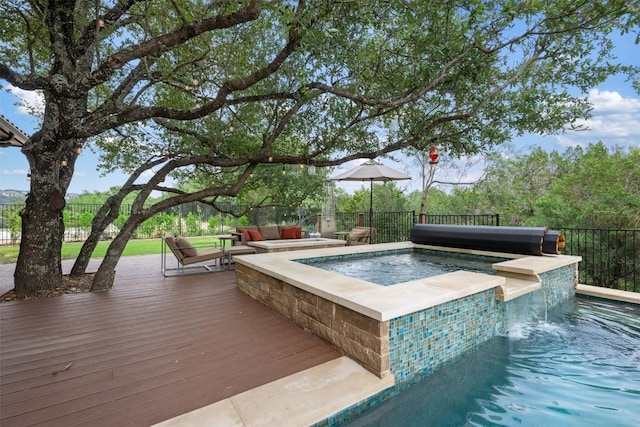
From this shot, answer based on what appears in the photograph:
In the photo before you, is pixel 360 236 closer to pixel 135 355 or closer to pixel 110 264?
pixel 110 264

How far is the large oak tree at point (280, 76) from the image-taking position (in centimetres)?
398

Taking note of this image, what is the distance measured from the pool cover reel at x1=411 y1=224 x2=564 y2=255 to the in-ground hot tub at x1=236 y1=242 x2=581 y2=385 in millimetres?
762

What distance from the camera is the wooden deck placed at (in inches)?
78.3

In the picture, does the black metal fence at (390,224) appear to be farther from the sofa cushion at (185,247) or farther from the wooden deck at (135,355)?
the wooden deck at (135,355)

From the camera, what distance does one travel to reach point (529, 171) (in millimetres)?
13742

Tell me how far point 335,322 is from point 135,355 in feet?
6.02

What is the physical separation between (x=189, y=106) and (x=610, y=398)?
25.6 feet

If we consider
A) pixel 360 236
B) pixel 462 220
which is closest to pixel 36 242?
pixel 360 236

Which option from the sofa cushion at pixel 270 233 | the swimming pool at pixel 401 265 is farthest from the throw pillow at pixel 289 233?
the swimming pool at pixel 401 265

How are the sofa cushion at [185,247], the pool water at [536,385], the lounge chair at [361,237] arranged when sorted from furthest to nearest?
the lounge chair at [361,237] < the sofa cushion at [185,247] < the pool water at [536,385]

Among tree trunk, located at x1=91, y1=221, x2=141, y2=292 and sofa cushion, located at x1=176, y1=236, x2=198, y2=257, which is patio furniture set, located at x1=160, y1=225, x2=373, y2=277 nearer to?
sofa cushion, located at x1=176, y1=236, x2=198, y2=257

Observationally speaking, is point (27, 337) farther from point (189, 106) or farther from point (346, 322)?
point (189, 106)

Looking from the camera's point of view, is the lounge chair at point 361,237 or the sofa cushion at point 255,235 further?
the lounge chair at point 361,237

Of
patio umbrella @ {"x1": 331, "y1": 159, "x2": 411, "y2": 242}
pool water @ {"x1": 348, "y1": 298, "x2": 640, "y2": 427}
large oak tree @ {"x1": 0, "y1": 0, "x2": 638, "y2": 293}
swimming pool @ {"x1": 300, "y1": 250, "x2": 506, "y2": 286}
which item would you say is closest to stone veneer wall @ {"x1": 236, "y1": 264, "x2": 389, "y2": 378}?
pool water @ {"x1": 348, "y1": 298, "x2": 640, "y2": 427}
